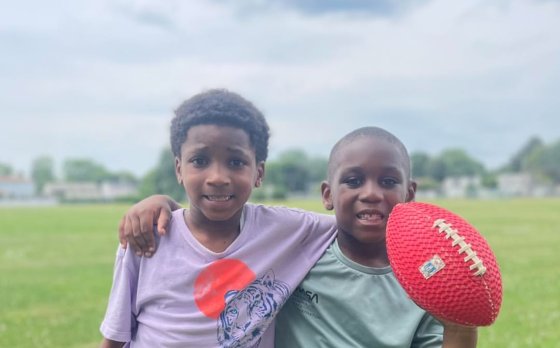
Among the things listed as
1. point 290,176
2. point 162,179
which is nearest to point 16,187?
point 290,176

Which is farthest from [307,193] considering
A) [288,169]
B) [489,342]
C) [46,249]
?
[489,342]

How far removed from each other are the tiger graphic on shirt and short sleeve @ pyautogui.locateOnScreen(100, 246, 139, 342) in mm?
417

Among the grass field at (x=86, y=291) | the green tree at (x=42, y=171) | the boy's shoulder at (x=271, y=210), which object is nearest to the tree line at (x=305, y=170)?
the green tree at (x=42, y=171)

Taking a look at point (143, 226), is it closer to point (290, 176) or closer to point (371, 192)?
point (371, 192)

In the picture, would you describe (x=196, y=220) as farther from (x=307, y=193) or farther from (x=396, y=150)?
(x=307, y=193)

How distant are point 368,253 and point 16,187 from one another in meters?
124

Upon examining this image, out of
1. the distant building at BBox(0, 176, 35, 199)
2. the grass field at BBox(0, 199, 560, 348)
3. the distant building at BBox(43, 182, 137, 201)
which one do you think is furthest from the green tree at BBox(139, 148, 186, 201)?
the grass field at BBox(0, 199, 560, 348)

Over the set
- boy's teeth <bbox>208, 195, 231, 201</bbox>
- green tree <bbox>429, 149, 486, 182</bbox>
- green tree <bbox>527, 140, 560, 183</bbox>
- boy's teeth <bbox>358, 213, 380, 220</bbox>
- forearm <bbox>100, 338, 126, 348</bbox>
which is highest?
boy's teeth <bbox>208, 195, 231, 201</bbox>

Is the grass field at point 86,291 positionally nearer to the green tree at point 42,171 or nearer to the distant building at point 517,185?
the distant building at point 517,185

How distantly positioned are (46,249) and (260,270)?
16051 mm

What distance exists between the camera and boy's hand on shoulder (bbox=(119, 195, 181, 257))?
104 inches

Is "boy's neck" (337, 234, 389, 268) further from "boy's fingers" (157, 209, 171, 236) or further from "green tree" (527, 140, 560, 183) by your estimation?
"green tree" (527, 140, 560, 183)

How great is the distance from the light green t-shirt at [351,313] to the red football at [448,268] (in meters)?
0.41

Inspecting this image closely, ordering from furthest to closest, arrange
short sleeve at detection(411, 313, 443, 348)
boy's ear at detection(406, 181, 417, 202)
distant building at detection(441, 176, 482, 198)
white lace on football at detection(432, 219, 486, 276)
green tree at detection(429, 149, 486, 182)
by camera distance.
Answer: green tree at detection(429, 149, 486, 182) < distant building at detection(441, 176, 482, 198) < boy's ear at detection(406, 181, 417, 202) < short sleeve at detection(411, 313, 443, 348) < white lace on football at detection(432, 219, 486, 276)
